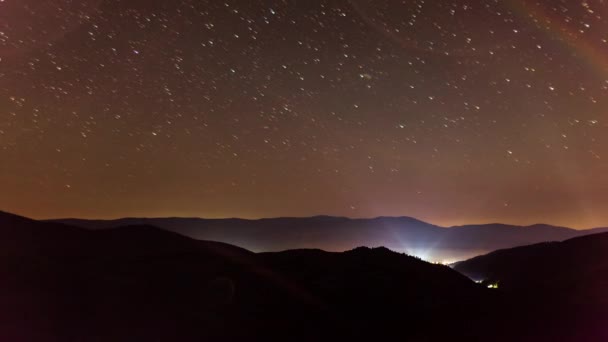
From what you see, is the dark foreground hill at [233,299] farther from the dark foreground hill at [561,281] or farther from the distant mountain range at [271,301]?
the dark foreground hill at [561,281]

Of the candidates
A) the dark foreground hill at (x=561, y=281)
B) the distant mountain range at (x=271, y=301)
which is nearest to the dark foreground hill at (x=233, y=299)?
the distant mountain range at (x=271, y=301)

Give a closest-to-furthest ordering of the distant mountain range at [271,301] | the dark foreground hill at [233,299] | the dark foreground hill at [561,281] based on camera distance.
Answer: the dark foreground hill at [561,281], the distant mountain range at [271,301], the dark foreground hill at [233,299]

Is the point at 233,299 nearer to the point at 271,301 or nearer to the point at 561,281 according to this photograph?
the point at 271,301

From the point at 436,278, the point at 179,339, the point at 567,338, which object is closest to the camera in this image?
the point at 567,338

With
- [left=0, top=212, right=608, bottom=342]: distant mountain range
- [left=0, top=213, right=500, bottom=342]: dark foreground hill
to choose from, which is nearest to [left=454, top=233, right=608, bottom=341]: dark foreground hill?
[left=0, top=212, right=608, bottom=342]: distant mountain range

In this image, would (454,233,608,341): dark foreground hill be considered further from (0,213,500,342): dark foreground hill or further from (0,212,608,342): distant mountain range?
(0,213,500,342): dark foreground hill

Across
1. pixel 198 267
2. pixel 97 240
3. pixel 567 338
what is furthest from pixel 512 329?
pixel 97 240

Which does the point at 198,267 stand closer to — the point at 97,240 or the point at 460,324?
the point at 460,324
